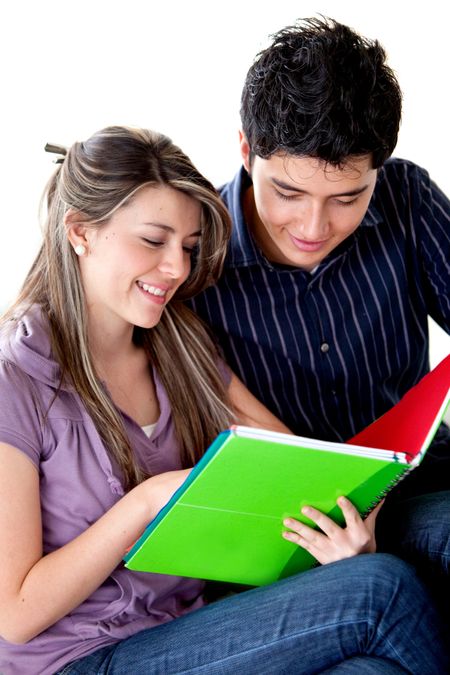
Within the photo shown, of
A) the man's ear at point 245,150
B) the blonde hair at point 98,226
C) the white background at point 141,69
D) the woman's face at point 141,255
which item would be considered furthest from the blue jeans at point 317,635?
the white background at point 141,69

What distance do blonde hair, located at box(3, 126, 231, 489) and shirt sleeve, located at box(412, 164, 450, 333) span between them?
0.39 metres

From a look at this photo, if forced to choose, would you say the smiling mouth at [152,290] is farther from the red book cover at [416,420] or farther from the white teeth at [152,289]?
the red book cover at [416,420]

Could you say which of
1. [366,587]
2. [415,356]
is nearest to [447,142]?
[415,356]

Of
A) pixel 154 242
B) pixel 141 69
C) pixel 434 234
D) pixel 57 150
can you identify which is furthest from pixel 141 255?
pixel 141 69

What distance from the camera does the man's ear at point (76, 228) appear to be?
4.40ft

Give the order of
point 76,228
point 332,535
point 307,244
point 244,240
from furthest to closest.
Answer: point 244,240
point 307,244
point 76,228
point 332,535

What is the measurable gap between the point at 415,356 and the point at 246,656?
2.34 ft

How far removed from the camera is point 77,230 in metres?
1.35

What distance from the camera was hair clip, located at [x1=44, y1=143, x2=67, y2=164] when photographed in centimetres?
141

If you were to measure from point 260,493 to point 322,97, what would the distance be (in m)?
0.60

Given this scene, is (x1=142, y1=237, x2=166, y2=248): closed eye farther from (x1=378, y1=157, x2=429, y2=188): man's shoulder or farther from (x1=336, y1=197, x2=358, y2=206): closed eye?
(x1=378, y1=157, x2=429, y2=188): man's shoulder

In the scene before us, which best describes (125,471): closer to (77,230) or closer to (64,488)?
(64,488)

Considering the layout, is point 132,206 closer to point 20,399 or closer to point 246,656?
point 20,399

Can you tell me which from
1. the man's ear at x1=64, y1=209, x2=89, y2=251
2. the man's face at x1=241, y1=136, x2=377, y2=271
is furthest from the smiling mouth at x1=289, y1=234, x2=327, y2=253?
the man's ear at x1=64, y1=209, x2=89, y2=251
